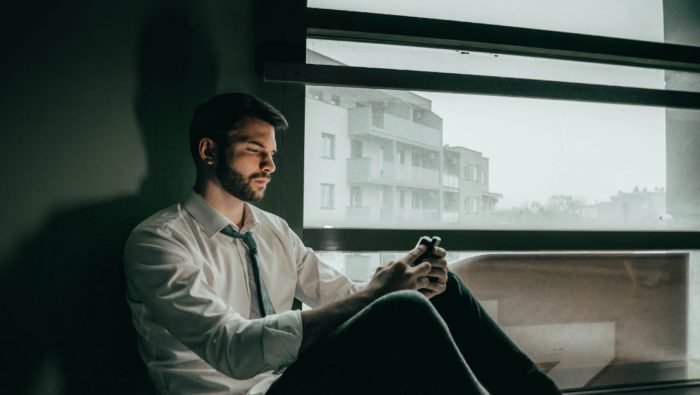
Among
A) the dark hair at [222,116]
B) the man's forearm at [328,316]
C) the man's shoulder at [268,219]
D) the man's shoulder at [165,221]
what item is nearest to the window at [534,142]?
the man's shoulder at [268,219]

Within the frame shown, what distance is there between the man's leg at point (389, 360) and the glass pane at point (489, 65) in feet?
4.00

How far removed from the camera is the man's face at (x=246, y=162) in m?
1.49

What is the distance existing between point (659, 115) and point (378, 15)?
5.03ft

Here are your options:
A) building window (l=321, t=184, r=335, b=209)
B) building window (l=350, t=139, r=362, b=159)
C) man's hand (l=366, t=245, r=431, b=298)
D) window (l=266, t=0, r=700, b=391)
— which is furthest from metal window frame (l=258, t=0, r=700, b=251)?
man's hand (l=366, t=245, r=431, b=298)

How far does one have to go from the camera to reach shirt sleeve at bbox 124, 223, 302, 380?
113 cm

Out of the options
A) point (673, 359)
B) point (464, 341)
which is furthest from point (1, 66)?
point (673, 359)

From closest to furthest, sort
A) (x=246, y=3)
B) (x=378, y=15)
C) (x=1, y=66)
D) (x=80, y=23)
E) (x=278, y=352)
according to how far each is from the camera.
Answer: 1. (x=278, y=352)
2. (x=1, y=66)
3. (x=80, y=23)
4. (x=246, y=3)
5. (x=378, y=15)

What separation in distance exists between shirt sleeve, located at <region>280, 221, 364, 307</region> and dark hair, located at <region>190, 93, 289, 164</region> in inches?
16.0

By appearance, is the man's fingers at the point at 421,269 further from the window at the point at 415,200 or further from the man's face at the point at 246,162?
the window at the point at 415,200

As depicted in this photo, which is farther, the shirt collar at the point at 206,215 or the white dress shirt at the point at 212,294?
the shirt collar at the point at 206,215

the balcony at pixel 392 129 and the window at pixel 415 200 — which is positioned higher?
the balcony at pixel 392 129

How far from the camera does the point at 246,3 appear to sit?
1.80m

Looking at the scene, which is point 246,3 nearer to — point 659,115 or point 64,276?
point 64,276

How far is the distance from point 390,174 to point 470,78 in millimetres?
514
